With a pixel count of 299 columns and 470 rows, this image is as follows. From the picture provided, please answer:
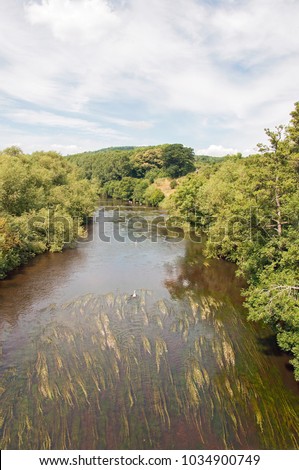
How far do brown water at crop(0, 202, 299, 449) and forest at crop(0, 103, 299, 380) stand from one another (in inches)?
96.1

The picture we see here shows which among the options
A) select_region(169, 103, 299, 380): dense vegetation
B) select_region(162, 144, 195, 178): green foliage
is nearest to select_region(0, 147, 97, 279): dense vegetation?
select_region(169, 103, 299, 380): dense vegetation

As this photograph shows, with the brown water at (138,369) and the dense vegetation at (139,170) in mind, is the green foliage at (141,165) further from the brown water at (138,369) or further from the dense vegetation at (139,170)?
the brown water at (138,369)

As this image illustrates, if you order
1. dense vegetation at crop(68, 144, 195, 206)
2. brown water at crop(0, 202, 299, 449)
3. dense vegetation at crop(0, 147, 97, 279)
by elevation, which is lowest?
brown water at crop(0, 202, 299, 449)

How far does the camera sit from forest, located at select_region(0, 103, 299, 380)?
18.6 m

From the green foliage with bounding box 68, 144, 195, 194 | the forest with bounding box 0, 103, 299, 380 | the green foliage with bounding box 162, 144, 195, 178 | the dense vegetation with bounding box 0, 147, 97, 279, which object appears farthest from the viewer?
the green foliage with bounding box 68, 144, 195, 194

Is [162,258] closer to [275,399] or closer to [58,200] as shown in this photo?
[58,200]

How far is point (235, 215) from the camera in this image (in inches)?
952

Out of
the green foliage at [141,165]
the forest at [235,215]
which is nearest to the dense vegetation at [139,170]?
the green foliage at [141,165]

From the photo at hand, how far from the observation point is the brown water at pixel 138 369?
548 inches

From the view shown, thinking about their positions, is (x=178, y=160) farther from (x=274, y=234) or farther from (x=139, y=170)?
(x=274, y=234)

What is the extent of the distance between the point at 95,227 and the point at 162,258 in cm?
2570

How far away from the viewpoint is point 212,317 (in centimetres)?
2470

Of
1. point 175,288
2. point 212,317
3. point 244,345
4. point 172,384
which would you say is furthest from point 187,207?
point 172,384

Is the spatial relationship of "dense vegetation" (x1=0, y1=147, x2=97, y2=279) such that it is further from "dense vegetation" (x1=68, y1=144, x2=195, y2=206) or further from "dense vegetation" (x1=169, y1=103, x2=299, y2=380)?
"dense vegetation" (x1=68, y1=144, x2=195, y2=206)
